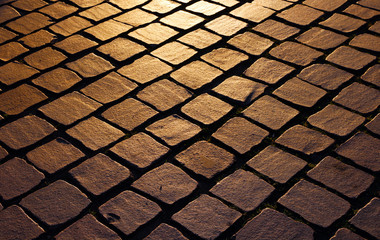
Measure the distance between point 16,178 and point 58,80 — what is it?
1050mm

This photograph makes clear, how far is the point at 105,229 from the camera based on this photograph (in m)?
2.35

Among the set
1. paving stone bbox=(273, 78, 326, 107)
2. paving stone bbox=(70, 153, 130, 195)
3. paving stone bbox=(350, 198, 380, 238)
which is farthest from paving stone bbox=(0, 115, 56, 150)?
paving stone bbox=(350, 198, 380, 238)

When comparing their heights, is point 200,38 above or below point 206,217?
above

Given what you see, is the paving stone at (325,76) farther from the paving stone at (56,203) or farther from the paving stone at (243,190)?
the paving stone at (56,203)

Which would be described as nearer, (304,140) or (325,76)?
(304,140)

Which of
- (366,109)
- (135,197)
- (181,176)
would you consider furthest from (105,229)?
(366,109)

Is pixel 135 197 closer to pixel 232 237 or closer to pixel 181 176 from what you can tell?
pixel 181 176

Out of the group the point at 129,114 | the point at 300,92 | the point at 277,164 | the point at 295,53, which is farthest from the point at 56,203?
the point at 295,53

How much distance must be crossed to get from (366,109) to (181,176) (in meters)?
1.45

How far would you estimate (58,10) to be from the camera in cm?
444

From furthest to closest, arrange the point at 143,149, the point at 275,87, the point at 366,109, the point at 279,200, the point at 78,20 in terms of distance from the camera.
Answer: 1. the point at 78,20
2. the point at 275,87
3. the point at 366,109
4. the point at 143,149
5. the point at 279,200

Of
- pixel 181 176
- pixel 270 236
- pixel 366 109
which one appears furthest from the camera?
pixel 366 109

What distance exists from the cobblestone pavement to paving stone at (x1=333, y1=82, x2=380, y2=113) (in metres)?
0.01

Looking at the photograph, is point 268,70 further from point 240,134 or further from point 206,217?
point 206,217
